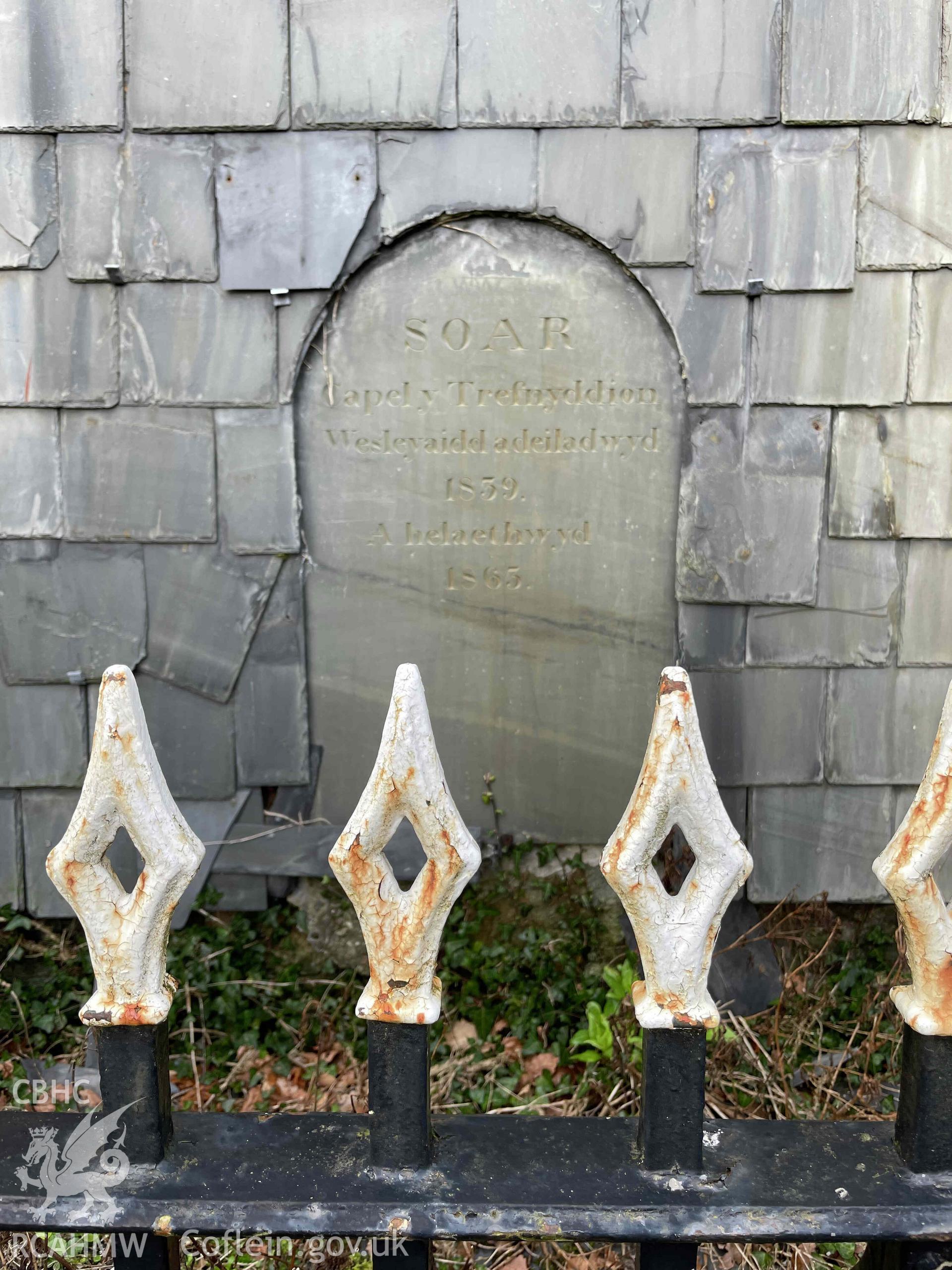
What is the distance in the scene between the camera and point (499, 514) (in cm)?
289

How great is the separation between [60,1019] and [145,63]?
2869mm

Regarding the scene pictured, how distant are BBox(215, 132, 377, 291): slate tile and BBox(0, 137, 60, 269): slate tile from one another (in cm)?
49

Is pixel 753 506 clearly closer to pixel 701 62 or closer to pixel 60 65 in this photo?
pixel 701 62

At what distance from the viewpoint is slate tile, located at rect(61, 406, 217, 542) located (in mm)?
2791

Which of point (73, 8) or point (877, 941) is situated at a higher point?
point (73, 8)

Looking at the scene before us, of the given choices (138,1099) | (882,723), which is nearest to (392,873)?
(138,1099)

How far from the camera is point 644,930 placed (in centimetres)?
119

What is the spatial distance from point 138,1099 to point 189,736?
1.83 m

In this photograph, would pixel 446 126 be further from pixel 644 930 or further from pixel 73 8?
pixel 644 930

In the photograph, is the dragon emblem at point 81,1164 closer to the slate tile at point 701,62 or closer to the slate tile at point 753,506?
the slate tile at point 753,506

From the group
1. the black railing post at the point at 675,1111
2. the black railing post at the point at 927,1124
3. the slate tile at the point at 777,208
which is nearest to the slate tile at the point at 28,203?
the slate tile at the point at 777,208

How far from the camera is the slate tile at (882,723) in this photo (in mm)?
2910

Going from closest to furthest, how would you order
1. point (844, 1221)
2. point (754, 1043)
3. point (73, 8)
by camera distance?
point (844, 1221)
point (73, 8)
point (754, 1043)

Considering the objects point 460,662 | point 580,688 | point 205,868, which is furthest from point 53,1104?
point 580,688
